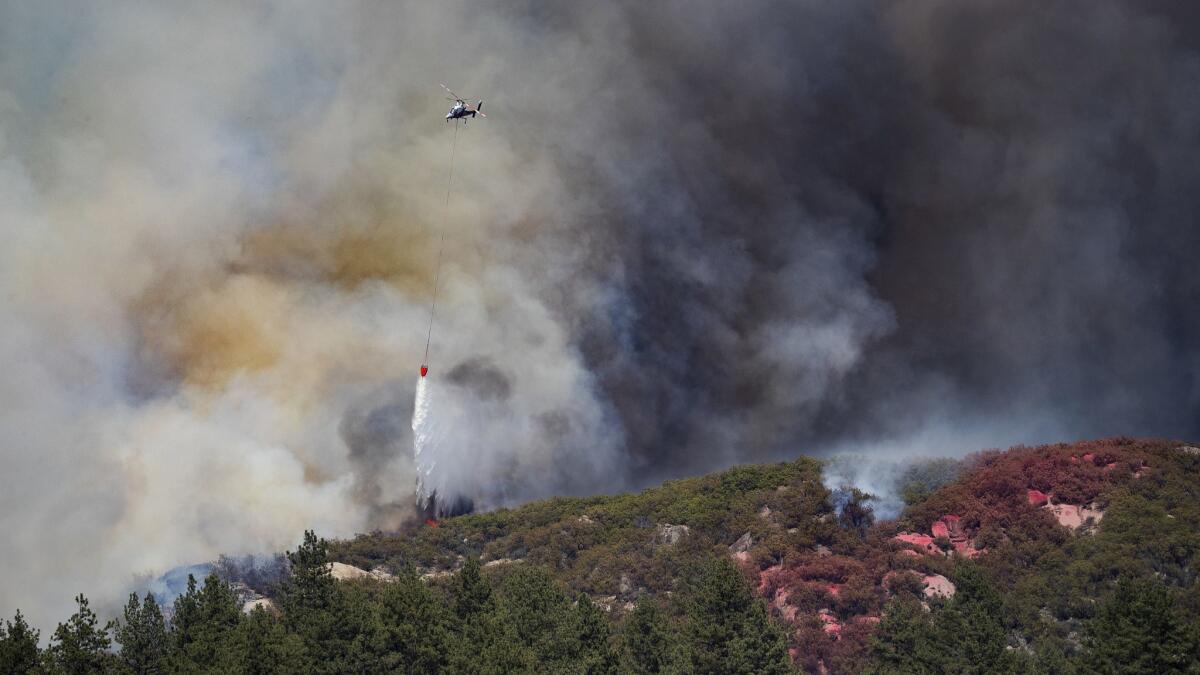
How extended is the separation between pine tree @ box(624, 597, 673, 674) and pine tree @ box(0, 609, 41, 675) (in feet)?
79.1

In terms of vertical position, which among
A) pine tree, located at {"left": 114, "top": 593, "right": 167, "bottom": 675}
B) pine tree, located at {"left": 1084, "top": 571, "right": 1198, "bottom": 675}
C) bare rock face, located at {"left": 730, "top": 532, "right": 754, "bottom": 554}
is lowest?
pine tree, located at {"left": 1084, "top": 571, "right": 1198, "bottom": 675}

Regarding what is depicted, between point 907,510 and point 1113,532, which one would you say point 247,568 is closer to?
point 907,510

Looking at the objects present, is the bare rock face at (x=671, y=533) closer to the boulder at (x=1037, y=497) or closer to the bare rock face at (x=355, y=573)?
the bare rock face at (x=355, y=573)

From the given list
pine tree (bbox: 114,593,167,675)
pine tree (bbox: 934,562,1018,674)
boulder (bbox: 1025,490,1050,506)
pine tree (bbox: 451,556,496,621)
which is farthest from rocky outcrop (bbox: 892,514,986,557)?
pine tree (bbox: 114,593,167,675)

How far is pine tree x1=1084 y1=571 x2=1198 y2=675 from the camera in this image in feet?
141

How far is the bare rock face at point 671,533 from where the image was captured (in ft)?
251

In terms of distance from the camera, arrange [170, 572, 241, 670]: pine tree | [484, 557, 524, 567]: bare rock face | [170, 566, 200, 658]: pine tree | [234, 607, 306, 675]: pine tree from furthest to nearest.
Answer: [484, 557, 524, 567]: bare rock face < [170, 566, 200, 658]: pine tree < [170, 572, 241, 670]: pine tree < [234, 607, 306, 675]: pine tree

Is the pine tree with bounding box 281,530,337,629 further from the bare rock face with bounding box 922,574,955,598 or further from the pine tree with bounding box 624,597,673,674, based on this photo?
the bare rock face with bounding box 922,574,955,598

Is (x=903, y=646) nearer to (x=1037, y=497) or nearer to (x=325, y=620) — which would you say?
(x=1037, y=497)

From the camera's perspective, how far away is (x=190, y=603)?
5112 cm

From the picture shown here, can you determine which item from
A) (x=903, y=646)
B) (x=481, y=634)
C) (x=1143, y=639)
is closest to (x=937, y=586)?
(x=903, y=646)

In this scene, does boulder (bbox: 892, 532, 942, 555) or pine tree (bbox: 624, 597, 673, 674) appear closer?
pine tree (bbox: 624, 597, 673, 674)

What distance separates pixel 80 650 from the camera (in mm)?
45156

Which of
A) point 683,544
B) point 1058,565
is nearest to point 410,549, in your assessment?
point 683,544
